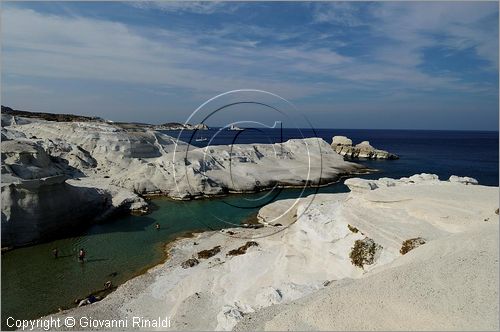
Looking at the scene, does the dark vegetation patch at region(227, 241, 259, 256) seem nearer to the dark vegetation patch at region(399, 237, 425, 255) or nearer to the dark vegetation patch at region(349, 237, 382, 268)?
the dark vegetation patch at region(349, 237, 382, 268)

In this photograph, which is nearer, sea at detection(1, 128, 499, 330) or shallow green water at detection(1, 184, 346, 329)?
shallow green water at detection(1, 184, 346, 329)

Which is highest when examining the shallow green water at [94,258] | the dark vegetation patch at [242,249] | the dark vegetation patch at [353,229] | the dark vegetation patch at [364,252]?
the dark vegetation patch at [353,229]

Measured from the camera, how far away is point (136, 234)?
107 feet

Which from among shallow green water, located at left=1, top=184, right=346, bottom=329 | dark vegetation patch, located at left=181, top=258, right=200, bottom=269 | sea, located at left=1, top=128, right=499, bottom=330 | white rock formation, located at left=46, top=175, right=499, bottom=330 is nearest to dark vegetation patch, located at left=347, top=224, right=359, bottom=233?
white rock formation, located at left=46, top=175, right=499, bottom=330

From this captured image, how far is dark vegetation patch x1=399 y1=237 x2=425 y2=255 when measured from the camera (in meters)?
15.8

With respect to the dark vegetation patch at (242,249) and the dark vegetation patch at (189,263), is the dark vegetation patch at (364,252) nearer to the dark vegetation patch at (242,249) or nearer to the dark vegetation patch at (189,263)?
the dark vegetation patch at (242,249)

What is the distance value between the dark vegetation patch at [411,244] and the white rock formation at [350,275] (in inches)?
9.7

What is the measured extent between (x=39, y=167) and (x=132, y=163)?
2145 cm

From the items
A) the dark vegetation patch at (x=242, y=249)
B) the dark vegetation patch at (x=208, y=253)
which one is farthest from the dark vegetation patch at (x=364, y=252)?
the dark vegetation patch at (x=208, y=253)

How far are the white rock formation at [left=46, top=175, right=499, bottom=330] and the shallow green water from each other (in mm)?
2212

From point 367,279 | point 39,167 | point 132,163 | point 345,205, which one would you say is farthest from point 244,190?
point 367,279

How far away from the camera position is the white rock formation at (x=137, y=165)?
34312mm

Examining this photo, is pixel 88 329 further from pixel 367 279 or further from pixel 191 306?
pixel 367 279

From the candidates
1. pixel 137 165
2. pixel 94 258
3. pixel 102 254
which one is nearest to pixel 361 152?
pixel 137 165
